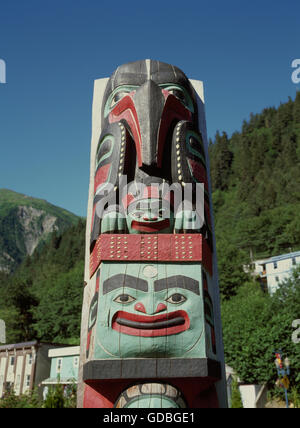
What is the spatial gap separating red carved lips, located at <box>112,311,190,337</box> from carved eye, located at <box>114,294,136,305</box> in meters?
0.14

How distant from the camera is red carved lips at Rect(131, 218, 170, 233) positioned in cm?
588

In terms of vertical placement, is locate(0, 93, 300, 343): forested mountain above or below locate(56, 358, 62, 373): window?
above

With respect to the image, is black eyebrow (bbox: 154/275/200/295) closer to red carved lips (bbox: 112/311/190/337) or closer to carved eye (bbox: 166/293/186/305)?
carved eye (bbox: 166/293/186/305)

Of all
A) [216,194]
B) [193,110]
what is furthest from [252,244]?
[193,110]

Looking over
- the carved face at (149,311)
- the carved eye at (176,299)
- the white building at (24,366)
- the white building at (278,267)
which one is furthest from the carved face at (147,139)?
the white building at (278,267)

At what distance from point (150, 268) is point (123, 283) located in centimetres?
43

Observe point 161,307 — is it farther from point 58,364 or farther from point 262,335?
point 58,364

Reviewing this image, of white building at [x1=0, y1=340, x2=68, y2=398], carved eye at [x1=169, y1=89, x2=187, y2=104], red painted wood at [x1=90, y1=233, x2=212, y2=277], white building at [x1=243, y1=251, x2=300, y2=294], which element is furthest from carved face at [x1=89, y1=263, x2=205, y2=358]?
white building at [x1=243, y1=251, x2=300, y2=294]

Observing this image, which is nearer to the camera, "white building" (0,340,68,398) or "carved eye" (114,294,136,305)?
"carved eye" (114,294,136,305)

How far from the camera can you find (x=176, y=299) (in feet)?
17.2

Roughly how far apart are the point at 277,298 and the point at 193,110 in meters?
23.0

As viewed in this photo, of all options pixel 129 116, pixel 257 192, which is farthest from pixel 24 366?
pixel 257 192
